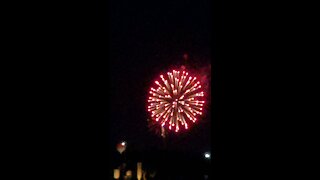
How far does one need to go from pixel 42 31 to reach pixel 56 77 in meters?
0.30

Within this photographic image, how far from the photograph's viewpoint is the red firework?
1619 cm

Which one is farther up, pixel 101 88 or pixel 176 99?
pixel 176 99

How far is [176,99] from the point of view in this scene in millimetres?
16219

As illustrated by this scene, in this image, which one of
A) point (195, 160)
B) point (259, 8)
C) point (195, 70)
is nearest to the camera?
point (259, 8)

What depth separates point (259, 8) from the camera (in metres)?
3.04

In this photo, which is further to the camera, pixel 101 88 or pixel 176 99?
pixel 176 99

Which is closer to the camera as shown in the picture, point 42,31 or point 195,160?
point 42,31

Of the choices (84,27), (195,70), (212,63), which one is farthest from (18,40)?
(195,70)

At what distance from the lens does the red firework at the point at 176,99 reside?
53.1 ft

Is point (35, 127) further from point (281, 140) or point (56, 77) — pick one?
point (281, 140)

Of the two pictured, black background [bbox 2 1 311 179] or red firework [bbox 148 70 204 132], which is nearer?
black background [bbox 2 1 311 179]

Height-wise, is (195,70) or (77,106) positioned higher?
(195,70)

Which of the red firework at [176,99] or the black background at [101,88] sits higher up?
the red firework at [176,99]

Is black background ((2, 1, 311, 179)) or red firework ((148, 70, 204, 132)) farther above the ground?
red firework ((148, 70, 204, 132))
